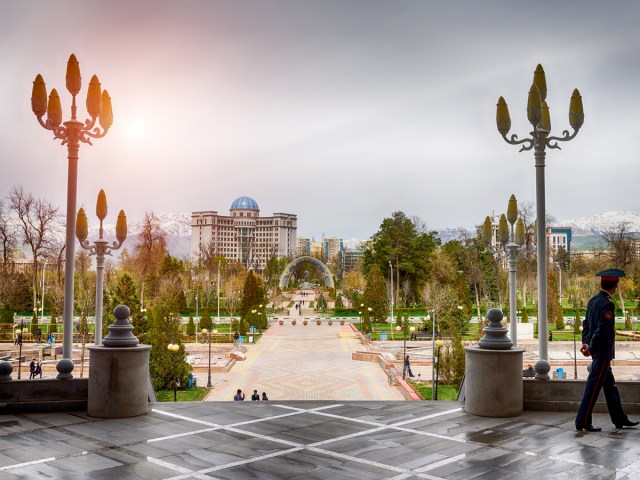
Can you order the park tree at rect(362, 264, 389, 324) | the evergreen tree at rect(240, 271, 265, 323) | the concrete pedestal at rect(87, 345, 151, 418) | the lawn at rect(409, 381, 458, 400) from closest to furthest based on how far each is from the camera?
the concrete pedestal at rect(87, 345, 151, 418)
the lawn at rect(409, 381, 458, 400)
the park tree at rect(362, 264, 389, 324)
the evergreen tree at rect(240, 271, 265, 323)

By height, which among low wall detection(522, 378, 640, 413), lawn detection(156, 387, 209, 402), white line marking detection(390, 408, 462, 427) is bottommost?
lawn detection(156, 387, 209, 402)

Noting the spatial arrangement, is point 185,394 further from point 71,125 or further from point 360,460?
point 360,460

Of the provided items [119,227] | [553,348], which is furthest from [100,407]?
[553,348]

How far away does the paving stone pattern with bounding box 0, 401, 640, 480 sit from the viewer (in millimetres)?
5656

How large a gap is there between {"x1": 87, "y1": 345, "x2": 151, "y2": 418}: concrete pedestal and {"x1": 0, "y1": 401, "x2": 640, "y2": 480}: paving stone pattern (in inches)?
6.5

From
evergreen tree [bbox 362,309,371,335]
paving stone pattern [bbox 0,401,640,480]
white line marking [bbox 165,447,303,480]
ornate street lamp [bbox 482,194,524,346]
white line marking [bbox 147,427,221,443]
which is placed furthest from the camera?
evergreen tree [bbox 362,309,371,335]

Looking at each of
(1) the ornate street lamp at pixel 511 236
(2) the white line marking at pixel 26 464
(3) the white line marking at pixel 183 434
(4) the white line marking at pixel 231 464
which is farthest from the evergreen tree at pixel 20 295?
(4) the white line marking at pixel 231 464

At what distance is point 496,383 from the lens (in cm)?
783

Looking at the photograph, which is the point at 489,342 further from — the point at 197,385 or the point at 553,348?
the point at 553,348

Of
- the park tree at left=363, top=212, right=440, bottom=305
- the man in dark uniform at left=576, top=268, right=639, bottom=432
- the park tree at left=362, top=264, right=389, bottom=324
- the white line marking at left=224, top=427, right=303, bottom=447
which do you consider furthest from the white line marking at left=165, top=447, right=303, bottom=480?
the park tree at left=363, top=212, right=440, bottom=305

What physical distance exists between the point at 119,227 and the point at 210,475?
35.1ft

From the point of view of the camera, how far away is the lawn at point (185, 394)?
26.9m

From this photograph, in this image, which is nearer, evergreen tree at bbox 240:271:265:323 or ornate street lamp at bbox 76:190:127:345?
ornate street lamp at bbox 76:190:127:345

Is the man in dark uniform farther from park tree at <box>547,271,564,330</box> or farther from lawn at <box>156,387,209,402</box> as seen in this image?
park tree at <box>547,271,564,330</box>
